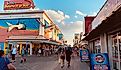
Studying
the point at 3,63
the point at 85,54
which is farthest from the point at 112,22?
the point at 85,54

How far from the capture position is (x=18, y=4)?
58.6 m

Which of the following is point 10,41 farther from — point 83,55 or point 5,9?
point 83,55

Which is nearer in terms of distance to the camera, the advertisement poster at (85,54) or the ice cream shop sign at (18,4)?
the advertisement poster at (85,54)

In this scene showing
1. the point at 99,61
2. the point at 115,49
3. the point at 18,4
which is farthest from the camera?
the point at 18,4

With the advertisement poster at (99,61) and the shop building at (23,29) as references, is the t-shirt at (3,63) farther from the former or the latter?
the shop building at (23,29)

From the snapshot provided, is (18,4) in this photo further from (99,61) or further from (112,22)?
(112,22)

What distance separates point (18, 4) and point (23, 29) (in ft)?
25.6

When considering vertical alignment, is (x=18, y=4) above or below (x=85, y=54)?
above

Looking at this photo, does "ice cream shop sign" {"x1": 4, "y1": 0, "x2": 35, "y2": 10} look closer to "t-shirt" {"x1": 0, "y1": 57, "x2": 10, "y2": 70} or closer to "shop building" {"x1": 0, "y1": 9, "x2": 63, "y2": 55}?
"shop building" {"x1": 0, "y1": 9, "x2": 63, "y2": 55}

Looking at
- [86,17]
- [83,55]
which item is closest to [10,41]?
[86,17]

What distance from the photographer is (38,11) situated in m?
52.6

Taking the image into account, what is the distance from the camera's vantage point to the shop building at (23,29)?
51906 millimetres

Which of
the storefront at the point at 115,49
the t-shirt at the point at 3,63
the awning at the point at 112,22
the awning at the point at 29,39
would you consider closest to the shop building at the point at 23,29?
the awning at the point at 29,39

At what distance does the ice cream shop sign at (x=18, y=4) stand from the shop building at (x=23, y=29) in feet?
12.4
